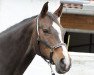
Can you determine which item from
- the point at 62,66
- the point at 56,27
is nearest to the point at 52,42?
the point at 56,27

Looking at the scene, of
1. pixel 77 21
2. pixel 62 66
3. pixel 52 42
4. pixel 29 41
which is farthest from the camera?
pixel 77 21

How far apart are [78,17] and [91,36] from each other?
1401 mm

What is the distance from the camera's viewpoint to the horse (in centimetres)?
382

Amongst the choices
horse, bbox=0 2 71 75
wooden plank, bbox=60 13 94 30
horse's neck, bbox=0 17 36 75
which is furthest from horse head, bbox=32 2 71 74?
wooden plank, bbox=60 13 94 30

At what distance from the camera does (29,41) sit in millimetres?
3996

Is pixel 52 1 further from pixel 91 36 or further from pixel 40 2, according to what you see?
pixel 91 36

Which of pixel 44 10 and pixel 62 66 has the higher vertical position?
pixel 44 10

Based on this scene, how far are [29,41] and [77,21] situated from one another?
3.32 m

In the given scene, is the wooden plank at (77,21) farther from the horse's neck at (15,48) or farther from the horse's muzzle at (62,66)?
the horse's muzzle at (62,66)

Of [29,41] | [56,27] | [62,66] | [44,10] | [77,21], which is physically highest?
[44,10]

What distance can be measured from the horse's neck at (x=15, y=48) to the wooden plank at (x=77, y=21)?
10.3 feet

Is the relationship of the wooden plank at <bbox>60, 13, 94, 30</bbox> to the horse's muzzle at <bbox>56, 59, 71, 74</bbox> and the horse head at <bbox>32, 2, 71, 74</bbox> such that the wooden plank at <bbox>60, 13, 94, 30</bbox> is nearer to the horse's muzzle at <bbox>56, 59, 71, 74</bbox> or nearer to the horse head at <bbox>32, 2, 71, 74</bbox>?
the horse head at <bbox>32, 2, 71, 74</bbox>

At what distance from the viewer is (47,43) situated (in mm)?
3826

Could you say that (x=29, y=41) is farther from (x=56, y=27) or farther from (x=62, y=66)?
(x=62, y=66)
